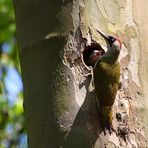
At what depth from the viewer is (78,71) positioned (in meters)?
1.91

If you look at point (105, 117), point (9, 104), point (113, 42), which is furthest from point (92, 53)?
point (9, 104)

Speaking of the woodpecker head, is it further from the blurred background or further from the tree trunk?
the blurred background

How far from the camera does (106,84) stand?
195cm

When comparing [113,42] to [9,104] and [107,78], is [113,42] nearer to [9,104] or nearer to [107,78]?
[107,78]

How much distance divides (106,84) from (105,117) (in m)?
0.20

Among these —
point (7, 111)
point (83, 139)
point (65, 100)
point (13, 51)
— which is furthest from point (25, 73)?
point (13, 51)

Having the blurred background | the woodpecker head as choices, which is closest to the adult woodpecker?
the woodpecker head

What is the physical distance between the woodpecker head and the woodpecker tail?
0.22 metres

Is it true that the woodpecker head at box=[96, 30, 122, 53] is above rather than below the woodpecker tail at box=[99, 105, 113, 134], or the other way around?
above

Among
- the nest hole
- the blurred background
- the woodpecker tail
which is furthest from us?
the blurred background

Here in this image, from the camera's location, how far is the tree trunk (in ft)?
5.88

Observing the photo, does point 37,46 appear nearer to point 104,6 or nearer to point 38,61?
point 38,61

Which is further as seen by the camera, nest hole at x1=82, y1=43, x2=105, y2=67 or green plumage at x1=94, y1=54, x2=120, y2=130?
nest hole at x1=82, y1=43, x2=105, y2=67

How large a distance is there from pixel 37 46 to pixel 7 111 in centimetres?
196
